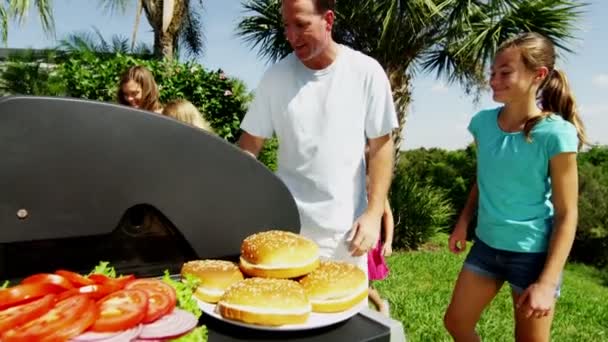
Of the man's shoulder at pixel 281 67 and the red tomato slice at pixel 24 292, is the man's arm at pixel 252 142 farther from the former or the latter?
the red tomato slice at pixel 24 292

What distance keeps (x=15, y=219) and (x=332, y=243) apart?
97 cm

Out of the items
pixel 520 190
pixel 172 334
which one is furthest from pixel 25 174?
pixel 520 190

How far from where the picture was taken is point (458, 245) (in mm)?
2520

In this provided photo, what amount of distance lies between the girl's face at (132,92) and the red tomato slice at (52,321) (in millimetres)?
2764

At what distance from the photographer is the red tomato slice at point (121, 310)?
882 mm

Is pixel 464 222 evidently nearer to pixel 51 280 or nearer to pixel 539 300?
pixel 539 300

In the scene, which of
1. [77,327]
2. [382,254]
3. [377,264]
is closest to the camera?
[77,327]

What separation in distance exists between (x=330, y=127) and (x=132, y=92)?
2.29 meters

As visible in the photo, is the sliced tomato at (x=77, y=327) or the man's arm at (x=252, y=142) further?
the man's arm at (x=252, y=142)

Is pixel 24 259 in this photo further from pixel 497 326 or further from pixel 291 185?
pixel 497 326

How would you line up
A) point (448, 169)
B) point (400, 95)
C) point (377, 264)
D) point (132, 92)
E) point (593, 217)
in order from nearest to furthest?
point (377, 264)
point (132, 92)
point (400, 95)
point (593, 217)
point (448, 169)

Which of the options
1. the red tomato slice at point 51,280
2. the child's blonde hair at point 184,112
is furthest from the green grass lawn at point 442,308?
the red tomato slice at point 51,280

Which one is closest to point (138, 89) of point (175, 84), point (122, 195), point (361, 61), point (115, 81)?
point (361, 61)

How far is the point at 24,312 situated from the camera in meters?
0.89
